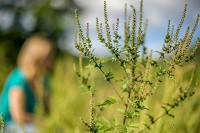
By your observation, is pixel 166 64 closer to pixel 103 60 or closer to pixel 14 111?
pixel 103 60

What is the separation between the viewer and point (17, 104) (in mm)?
4734

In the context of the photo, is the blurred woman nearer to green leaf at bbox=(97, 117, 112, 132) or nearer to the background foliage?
the background foliage

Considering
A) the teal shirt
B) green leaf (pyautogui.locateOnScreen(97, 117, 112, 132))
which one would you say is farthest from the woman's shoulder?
green leaf (pyautogui.locateOnScreen(97, 117, 112, 132))

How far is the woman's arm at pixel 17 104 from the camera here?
4.71 meters

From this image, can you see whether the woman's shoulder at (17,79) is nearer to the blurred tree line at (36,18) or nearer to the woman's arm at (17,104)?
the woman's arm at (17,104)

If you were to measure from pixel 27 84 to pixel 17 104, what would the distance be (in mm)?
363

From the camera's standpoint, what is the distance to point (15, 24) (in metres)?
25.6

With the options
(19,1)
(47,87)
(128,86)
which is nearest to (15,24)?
(19,1)

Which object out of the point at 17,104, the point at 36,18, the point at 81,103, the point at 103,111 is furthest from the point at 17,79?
the point at 36,18

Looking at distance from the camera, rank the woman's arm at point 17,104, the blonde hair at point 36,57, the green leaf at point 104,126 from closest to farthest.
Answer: the green leaf at point 104,126 → the woman's arm at point 17,104 → the blonde hair at point 36,57

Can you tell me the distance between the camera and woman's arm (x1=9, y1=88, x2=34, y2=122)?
471cm

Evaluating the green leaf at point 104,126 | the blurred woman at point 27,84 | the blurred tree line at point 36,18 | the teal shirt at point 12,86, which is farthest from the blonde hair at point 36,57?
the blurred tree line at point 36,18

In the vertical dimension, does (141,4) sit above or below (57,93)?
below

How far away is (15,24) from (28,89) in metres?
21.2
